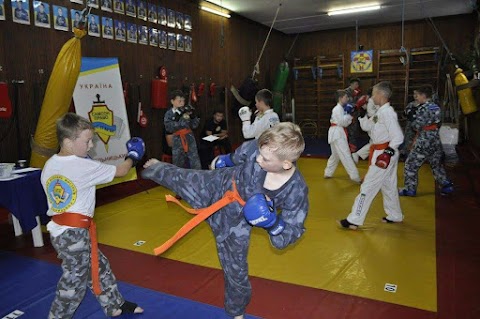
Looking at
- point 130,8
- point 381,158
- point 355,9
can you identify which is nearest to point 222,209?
point 381,158

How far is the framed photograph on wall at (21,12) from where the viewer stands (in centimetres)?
475

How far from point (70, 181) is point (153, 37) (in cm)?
547

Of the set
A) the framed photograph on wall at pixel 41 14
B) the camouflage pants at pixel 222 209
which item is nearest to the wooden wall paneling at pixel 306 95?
the framed photograph on wall at pixel 41 14

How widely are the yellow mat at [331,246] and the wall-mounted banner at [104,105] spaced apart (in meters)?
0.79

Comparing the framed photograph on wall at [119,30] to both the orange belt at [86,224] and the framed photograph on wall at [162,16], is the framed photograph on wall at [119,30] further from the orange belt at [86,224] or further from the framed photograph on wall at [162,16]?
the orange belt at [86,224]

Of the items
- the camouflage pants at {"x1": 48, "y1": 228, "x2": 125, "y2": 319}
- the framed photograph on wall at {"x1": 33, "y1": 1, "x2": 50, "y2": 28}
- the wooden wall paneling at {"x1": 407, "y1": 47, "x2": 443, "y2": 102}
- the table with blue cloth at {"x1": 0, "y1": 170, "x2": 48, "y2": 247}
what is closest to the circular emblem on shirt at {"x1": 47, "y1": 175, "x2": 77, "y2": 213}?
the camouflage pants at {"x1": 48, "y1": 228, "x2": 125, "y2": 319}

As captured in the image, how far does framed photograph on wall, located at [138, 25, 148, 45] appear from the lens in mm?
6751

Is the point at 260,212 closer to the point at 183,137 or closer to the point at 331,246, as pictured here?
the point at 331,246

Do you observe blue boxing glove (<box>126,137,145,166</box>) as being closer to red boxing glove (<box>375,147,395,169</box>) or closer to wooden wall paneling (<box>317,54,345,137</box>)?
red boxing glove (<box>375,147,395,169</box>)

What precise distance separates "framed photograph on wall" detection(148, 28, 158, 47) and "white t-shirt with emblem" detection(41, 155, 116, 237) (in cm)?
525

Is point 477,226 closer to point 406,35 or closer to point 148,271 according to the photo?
point 148,271

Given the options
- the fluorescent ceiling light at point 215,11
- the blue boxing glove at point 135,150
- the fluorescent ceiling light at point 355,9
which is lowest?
the blue boxing glove at point 135,150

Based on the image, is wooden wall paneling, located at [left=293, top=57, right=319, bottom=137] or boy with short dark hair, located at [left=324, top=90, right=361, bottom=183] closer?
boy with short dark hair, located at [left=324, top=90, right=361, bottom=183]

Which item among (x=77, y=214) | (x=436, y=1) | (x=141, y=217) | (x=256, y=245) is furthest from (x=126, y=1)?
(x=436, y=1)
